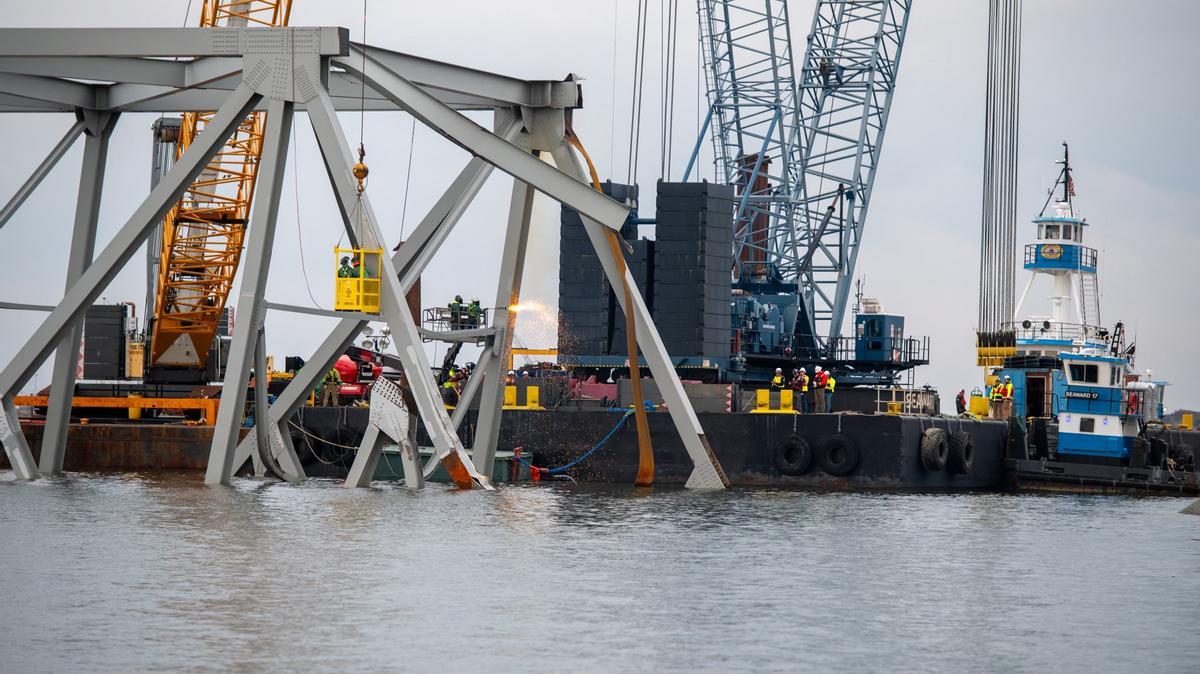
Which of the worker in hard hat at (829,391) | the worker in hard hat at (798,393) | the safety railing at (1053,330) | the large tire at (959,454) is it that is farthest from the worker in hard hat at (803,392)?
the safety railing at (1053,330)

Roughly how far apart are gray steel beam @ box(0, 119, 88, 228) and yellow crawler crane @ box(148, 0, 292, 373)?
8.92m

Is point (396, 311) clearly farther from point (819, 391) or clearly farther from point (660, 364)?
point (819, 391)

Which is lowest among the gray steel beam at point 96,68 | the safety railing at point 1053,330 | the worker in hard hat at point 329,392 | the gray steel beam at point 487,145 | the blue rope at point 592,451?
the blue rope at point 592,451

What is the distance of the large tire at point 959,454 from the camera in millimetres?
54281

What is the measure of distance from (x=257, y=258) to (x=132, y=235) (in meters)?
3.01

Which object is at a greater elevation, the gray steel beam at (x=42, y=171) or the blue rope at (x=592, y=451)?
the gray steel beam at (x=42, y=171)

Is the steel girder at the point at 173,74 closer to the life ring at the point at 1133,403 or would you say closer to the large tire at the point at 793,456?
the large tire at the point at 793,456

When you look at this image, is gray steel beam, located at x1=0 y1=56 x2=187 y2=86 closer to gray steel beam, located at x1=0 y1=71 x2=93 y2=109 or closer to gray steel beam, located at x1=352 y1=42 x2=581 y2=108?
gray steel beam, located at x1=0 y1=71 x2=93 y2=109

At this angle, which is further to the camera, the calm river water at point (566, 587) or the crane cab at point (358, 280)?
the crane cab at point (358, 280)

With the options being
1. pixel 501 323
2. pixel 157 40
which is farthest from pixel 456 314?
pixel 157 40

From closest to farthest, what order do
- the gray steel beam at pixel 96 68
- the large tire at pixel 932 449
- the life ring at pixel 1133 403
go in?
the gray steel beam at pixel 96 68 → the large tire at pixel 932 449 → the life ring at pixel 1133 403

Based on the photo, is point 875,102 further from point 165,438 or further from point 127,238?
point 127,238

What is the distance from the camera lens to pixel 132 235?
127 feet

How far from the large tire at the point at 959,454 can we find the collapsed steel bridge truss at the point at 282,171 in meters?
13.4
